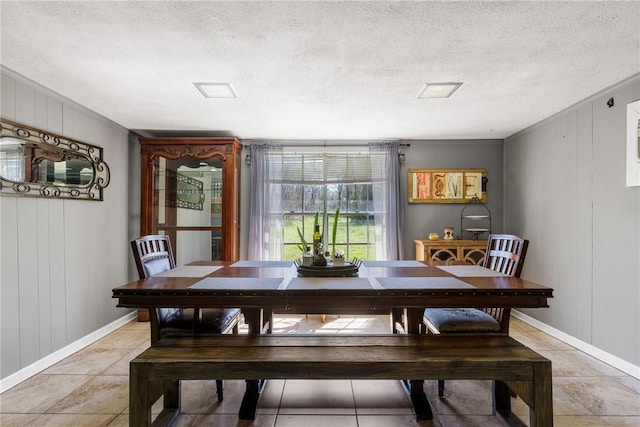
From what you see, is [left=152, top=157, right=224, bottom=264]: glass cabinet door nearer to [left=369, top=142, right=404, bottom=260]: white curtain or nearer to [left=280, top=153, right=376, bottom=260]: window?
[left=280, top=153, right=376, bottom=260]: window

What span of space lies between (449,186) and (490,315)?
2383 mm

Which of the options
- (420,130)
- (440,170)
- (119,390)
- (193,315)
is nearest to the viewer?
(193,315)

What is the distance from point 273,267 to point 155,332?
868 millimetres

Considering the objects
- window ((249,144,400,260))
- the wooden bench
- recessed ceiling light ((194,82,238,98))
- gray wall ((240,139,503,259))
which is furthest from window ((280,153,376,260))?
the wooden bench

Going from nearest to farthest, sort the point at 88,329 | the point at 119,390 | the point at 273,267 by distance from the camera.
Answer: the point at 119,390 < the point at 273,267 < the point at 88,329

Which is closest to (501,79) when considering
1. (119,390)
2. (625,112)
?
(625,112)

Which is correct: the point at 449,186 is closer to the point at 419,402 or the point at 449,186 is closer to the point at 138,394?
the point at 419,402

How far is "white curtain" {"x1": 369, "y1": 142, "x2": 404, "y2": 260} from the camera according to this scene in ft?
13.9

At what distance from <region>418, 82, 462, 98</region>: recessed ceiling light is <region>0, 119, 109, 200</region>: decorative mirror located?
306 cm

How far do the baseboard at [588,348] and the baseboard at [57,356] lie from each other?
14.7 ft

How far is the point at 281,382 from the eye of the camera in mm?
2428

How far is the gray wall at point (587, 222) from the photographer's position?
Answer: 8.41 ft

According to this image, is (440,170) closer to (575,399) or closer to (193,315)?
(575,399)

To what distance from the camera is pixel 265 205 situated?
169 inches
